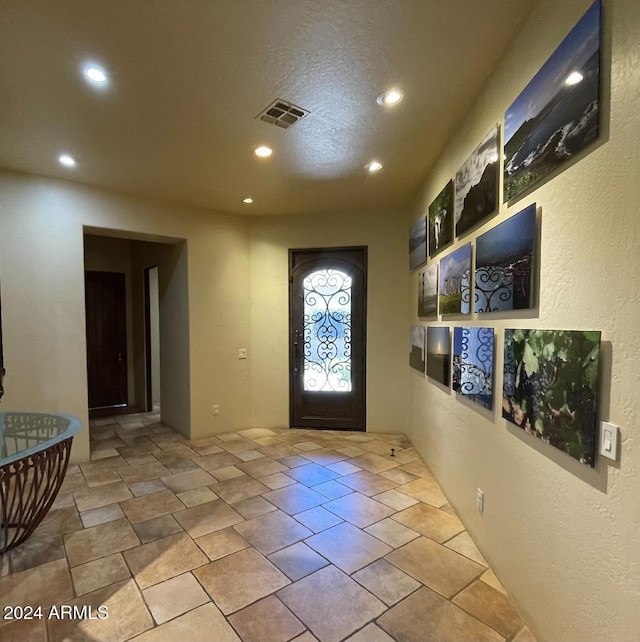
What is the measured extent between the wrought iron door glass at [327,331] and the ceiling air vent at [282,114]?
93.4 inches

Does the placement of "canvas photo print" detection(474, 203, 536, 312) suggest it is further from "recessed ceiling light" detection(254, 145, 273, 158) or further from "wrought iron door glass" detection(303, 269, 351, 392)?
"wrought iron door glass" detection(303, 269, 351, 392)

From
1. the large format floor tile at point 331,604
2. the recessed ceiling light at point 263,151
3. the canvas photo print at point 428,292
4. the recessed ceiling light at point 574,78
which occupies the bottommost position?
the large format floor tile at point 331,604

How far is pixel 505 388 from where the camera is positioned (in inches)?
71.5

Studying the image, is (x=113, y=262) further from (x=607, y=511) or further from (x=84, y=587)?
(x=607, y=511)

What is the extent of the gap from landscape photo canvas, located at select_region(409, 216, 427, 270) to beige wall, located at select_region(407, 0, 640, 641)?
1.49 metres

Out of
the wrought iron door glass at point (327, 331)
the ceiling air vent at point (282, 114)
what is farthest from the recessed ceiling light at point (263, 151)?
the wrought iron door glass at point (327, 331)

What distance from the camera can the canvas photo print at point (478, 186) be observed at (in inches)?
77.9

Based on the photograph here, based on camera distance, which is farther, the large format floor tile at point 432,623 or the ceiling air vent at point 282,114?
the ceiling air vent at point 282,114

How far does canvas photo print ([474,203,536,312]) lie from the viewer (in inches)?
64.3

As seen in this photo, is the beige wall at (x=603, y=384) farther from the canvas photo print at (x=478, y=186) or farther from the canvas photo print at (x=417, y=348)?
the canvas photo print at (x=417, y=348)

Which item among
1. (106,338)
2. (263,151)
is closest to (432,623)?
(263,151)

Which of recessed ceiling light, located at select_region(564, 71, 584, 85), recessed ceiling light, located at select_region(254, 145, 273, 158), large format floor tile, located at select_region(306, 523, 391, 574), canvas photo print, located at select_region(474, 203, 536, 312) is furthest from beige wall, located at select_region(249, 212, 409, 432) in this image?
recessed ceiling light, located at select_region(564, 71, 584, 85)

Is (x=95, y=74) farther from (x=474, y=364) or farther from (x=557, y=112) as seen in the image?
(x=474, y=364)

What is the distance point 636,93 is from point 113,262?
6.35 metres
